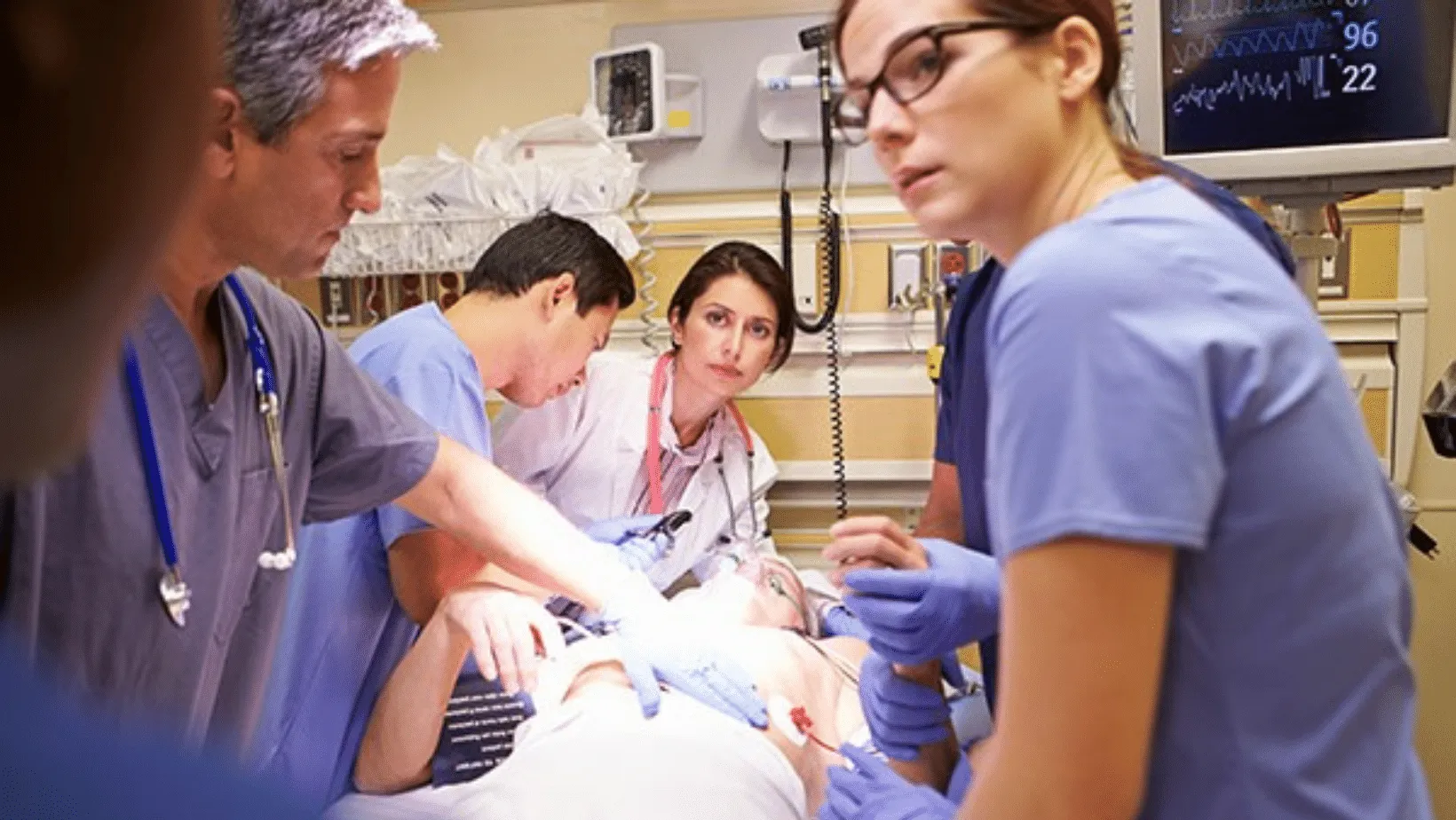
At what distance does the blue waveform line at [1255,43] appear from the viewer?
1.98 m

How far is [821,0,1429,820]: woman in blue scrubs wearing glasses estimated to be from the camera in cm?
80

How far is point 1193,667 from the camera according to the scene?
2.85 ft

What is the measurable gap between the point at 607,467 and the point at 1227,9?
5.73 feet

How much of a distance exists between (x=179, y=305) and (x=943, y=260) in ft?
7.02

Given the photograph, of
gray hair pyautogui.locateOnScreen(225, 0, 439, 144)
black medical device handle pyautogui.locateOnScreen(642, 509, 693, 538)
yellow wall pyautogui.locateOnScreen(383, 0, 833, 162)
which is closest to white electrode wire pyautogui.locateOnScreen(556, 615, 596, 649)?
black medical device handle pyautogui.locateOnScreen(642, 509, 693, 538)

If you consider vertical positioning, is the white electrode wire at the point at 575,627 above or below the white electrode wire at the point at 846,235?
below

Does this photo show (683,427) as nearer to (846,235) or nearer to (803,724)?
(846,235)

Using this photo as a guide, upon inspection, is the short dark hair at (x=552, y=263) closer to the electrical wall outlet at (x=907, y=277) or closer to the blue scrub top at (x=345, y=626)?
the blue scrub top at (x=345, y=626)

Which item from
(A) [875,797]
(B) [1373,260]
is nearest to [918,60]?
(A) [875,797]

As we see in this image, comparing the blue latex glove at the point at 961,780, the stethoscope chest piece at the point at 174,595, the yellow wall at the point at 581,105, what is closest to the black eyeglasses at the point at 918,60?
the stethoscope chest piece at the point at 174,595

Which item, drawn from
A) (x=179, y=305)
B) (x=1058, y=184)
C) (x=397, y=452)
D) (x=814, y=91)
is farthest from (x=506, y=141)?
(x=1058, y=184)

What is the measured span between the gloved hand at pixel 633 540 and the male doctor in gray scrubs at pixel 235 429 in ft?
3.29

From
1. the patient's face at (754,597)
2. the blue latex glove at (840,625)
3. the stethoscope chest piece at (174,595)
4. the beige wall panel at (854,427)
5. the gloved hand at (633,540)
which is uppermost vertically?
the stethoscope chest piece at (174,595)

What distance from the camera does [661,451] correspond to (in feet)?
10.3
